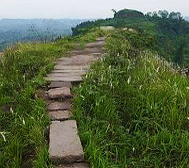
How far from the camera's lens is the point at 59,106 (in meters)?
3.51

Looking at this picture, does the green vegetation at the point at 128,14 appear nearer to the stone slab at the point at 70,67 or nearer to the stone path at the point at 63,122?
the stone slab at the point at 70,67

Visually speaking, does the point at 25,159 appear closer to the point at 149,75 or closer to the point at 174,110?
the point at 174,110

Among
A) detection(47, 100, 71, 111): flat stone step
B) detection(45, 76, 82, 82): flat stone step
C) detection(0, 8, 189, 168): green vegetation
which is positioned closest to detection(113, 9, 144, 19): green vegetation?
detection(45, 76, 82, 82): flat stone step

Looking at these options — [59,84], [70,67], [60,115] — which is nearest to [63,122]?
[60,115]

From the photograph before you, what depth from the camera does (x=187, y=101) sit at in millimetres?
3371

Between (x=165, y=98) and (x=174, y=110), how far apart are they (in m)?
0.31

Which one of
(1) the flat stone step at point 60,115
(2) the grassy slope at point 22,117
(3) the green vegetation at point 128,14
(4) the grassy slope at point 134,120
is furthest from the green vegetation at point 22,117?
(3) the green vegetation at point 128,14

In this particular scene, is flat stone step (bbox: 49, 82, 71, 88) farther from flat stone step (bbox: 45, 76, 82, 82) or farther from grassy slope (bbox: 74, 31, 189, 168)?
grassy slope (bbox: 74, 31, 189, 168)

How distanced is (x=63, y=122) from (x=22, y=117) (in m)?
0.45

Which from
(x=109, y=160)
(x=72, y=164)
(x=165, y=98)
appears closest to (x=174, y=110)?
(x=165, y=98)

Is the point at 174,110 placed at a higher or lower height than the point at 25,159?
higher

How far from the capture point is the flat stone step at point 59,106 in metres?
3.44

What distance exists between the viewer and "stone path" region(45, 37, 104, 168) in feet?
8.14

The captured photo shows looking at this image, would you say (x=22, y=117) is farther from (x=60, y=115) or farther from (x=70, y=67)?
(x=70, y=67)
